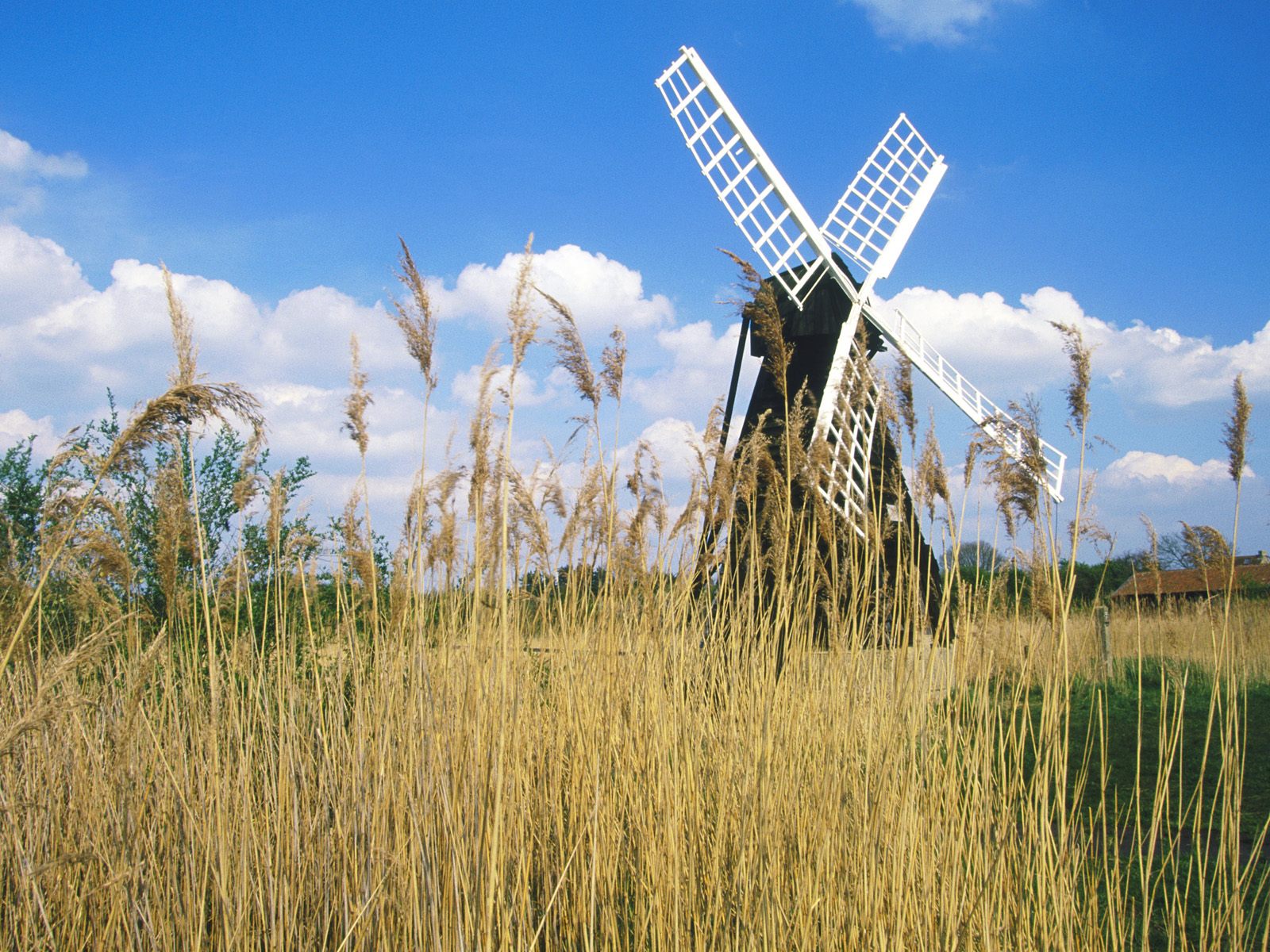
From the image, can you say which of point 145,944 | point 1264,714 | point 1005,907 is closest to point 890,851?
point 1005,907

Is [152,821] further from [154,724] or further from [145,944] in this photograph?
[154,724]

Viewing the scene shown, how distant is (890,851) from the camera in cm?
211

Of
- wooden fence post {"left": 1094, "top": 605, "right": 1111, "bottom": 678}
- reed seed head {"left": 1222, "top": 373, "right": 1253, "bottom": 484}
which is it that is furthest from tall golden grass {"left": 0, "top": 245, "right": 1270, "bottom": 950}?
wooden fence post {"left": 1094, "top": 605, "right": 1111, "bottom": 678}

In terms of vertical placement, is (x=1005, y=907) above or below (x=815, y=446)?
below

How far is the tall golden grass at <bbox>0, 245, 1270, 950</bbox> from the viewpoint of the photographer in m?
1.84

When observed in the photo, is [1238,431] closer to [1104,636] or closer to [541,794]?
[541,794]

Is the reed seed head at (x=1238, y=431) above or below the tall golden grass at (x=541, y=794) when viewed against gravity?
above

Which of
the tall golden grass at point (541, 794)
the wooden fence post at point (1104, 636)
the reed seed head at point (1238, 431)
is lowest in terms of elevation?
the wooden fence post at point (1104, 636)

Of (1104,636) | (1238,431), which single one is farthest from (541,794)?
(1104,636)

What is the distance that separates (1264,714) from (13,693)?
9.88 m

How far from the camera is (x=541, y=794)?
245 centimetres

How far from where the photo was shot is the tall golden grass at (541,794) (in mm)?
1844

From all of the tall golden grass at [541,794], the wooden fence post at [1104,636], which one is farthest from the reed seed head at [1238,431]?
the wooden fence post at [1104,636]

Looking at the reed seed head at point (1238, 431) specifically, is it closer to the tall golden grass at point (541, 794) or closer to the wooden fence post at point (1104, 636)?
the tall golden grass at point (541, 794)
